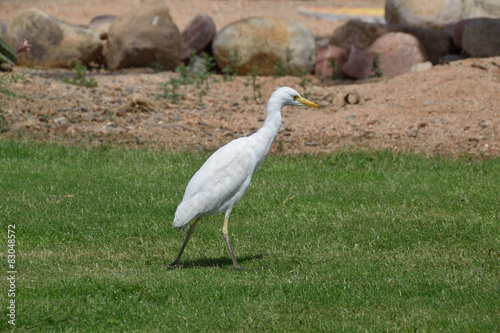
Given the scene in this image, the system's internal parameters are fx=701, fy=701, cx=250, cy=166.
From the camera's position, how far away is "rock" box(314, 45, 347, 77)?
14805 mm

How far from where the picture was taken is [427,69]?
13.1 meters

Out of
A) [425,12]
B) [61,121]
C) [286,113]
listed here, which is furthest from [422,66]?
[61,121]

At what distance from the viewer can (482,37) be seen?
44.7ft

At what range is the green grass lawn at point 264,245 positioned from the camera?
5152 mm

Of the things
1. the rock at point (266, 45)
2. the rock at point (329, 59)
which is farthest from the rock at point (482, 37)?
the rock at point (266, 45)

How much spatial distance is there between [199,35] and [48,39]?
10.6ft

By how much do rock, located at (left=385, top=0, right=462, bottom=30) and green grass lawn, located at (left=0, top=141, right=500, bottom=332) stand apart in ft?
26.1

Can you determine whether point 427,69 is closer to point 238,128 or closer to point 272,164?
point 238,128

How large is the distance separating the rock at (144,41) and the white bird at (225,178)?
864cm

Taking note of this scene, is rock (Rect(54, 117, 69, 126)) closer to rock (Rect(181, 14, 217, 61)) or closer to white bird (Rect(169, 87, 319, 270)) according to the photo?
rock (Rect(181, 14, 217, 61))

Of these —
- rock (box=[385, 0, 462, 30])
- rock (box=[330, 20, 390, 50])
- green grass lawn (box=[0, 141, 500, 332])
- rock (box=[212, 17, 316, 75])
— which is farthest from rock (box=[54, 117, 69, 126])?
rock (box=[385, 0, 462, 30])

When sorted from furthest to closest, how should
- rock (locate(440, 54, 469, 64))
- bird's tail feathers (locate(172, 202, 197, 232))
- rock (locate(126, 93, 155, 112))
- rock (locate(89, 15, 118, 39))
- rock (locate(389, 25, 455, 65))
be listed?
rock (locate(89, 15, 118, 39)), rock (locate(389, 25, 455, 65)), rock (locate(440, 54, 469, 64)), rock (locate(126, 93, 155, 112)), bird's tail feathers (locate(172, 202, 197, 232))

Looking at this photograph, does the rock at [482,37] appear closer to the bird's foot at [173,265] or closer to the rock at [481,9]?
the rock at [481,9]

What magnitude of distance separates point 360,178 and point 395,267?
9.86ft
